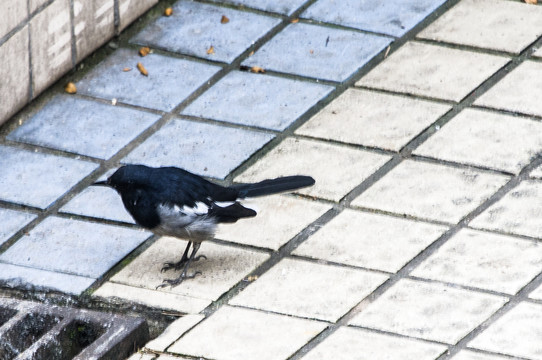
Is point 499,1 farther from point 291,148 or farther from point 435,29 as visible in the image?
point 291,148

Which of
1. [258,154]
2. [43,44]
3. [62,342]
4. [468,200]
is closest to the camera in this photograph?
[62,342]

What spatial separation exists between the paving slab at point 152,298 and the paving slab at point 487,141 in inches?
65.2

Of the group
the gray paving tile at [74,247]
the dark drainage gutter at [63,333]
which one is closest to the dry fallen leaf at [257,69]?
the gray paving tile at [74,247]

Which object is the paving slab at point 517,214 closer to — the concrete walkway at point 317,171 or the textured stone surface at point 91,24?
the concrete walkway at point 317,171

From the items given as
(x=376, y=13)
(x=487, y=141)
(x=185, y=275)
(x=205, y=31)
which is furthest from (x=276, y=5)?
(x=185, y=275)

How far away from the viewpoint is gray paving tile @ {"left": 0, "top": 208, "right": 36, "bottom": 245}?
6.39 meters

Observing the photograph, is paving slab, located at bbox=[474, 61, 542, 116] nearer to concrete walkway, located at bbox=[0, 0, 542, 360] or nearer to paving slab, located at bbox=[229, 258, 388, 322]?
concrete walkway, located at bbox=[0, 0, 542, 360]

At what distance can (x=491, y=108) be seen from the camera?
7.16 metres

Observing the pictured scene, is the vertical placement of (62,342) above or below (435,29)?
below

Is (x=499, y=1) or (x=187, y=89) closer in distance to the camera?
(x=187, y=89)

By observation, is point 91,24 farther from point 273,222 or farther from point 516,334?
point 516,334

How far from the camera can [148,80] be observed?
761 cm

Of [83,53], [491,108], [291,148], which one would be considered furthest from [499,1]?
[83,53]

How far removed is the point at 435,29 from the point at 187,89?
1621 mm
